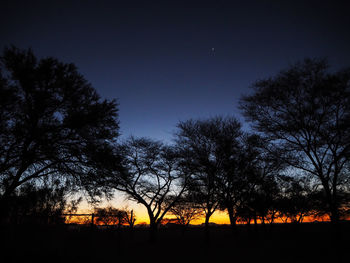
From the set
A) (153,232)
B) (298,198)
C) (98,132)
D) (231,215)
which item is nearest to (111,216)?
(98,132)

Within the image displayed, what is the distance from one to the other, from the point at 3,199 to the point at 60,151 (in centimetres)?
335

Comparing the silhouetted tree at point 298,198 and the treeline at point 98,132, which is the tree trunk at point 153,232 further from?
the silhouetted tree at point 298,198

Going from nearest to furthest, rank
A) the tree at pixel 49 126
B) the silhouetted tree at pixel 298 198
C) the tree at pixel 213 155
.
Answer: the tree at pixel 49 126 < the tree at pixel 213 155 < the silhouetted tree at pixel 298 198

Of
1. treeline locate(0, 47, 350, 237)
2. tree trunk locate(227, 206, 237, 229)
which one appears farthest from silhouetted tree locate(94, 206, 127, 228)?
tree trunk locate(227, 206, 237, 229)

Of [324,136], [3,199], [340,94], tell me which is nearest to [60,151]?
[3,199]

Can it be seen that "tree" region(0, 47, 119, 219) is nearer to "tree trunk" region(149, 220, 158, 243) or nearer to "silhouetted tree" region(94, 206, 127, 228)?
"silhouetted tree" region(94, 206, 127, 228)

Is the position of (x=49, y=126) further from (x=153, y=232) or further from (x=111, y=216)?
(x=153, y=232)

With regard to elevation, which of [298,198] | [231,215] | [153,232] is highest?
[298,198]

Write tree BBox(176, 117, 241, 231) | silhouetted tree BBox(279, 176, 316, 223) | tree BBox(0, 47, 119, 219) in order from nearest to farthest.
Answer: tree BBox(0, 47, 119, 219)
tree BBox(176, 117, 241, 231)
silhouetted tree BBox(279, 176, 316, 223)

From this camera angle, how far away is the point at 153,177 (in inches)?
816

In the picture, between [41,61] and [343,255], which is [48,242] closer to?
[41,61]

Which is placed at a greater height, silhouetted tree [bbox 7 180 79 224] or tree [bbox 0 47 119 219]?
tree [bbox 0 47 119 219]

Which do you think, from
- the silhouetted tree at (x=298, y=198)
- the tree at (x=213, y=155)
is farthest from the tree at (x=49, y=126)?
the silhouetted tree at (x=298, y=198)

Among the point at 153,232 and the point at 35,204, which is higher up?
the point at 35,204
